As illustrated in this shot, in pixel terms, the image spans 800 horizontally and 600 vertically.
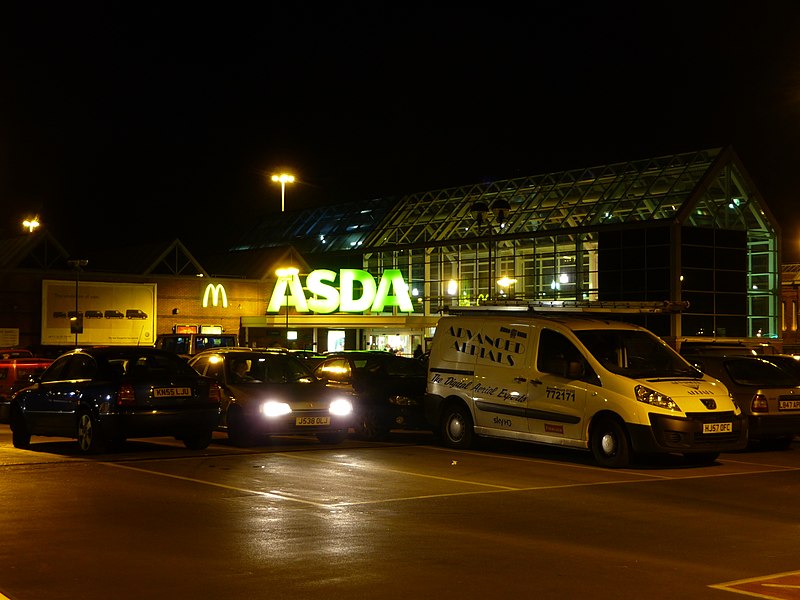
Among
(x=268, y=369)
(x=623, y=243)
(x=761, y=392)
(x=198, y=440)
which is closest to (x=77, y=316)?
(x=623, y=243)

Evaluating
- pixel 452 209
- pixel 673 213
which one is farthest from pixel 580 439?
pixel 452 209

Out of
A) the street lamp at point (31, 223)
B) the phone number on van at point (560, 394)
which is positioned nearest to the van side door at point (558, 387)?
the phone number on van at point (560, 394)

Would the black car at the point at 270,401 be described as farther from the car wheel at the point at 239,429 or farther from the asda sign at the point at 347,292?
the asda sign at the point at 347,292

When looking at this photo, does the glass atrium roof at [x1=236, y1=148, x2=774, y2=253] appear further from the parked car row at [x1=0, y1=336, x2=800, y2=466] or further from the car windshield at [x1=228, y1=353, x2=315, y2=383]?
the car windshield at [x1=228, y1=353, x2=315, y2=383]

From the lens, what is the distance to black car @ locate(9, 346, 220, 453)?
15.0 metres

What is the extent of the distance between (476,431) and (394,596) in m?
9.99

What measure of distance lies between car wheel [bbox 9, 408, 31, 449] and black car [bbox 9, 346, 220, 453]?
0.03 m

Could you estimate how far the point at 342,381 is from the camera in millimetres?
20828

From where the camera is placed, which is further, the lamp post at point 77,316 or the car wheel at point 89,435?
the lamp post at point 77,316

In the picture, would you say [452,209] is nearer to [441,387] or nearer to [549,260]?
[549,260]

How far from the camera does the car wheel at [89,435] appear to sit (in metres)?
15.0

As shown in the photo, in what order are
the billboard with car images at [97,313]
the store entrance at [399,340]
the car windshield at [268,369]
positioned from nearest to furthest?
the car windshield at [268,369] < the billboard with car images at [97,313] < the store entrance at [399,340]

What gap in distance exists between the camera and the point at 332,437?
58.1 feet

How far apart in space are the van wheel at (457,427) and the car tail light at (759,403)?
4.42 metres
